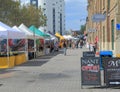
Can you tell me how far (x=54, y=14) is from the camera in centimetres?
17762

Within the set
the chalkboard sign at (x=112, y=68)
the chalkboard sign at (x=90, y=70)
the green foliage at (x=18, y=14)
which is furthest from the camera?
the green foliage at (x=18, y=14)

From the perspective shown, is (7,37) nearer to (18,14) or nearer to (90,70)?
(90,70)

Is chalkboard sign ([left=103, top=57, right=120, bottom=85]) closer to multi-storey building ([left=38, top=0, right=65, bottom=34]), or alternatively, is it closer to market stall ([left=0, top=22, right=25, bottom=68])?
market stall ([left=0, top=22, right=25, bottom=68])

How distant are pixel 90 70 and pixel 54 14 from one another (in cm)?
16396

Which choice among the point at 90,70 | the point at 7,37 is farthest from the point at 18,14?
the point at 90,70

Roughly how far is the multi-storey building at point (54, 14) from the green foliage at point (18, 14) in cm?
8845

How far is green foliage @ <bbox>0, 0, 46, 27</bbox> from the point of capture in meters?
49.2

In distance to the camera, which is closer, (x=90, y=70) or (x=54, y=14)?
(x=90, y=70)

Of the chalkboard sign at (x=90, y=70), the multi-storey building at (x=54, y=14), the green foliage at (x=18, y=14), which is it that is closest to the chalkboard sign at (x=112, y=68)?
the chalkboard sign at (x=90, y=70)

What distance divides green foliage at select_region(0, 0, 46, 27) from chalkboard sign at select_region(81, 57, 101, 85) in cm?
3348

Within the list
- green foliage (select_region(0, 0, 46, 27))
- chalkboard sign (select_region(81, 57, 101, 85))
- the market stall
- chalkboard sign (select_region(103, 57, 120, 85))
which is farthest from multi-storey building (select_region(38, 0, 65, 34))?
chalkboard sign (select_region(103, 57, 120, 85))

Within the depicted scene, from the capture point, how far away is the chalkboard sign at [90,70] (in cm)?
1434

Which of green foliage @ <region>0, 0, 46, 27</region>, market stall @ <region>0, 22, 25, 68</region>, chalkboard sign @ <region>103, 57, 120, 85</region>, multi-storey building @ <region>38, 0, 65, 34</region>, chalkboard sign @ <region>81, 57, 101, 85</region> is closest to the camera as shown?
chalkboard sign @ <region>103, 57, 120, 85</region>

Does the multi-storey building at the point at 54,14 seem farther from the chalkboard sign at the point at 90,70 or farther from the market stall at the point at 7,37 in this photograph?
the chalkboard sign at the point at 90,70
